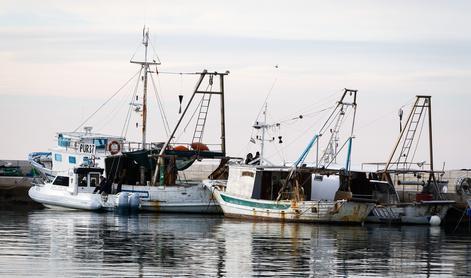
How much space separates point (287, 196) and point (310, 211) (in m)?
2.48

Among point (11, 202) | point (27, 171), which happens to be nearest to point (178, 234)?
point (11, 202)

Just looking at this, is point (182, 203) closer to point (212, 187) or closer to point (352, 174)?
point (212, 187)

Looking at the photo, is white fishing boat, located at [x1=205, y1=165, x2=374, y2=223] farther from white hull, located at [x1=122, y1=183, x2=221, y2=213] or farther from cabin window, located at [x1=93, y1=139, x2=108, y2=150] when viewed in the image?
cabin window, located at [x1=93, y1=139, x2=108, y2=150]

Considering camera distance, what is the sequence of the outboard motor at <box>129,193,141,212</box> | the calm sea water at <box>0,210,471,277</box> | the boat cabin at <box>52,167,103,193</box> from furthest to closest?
the boat cabin at <box>52,167,103,193</box>, the outboard motor at <box>129,193,141,212</box>, the calm sea water at <box>0,210,471,277</box>

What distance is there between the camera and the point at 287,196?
2276 inches

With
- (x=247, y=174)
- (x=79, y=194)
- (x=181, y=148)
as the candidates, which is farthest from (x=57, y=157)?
(x=247, y=174)

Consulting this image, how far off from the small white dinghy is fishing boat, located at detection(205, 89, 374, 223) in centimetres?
582

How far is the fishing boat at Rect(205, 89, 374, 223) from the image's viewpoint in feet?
182

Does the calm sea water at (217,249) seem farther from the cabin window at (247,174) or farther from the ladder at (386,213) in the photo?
the cabin window at (247,174)

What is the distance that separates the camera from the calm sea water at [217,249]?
3272 cm

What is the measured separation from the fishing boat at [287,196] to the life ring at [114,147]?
9738 mm

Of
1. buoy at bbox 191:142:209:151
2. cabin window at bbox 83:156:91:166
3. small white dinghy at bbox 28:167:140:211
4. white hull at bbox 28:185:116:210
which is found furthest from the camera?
cabin window at bbox 83:156:91:166

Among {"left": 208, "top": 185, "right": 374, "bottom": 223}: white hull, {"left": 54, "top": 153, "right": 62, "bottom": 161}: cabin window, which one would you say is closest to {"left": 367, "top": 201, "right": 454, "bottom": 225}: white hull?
{"left": 208, "top": 185, "right": 374, "bottom": 223}: white hull

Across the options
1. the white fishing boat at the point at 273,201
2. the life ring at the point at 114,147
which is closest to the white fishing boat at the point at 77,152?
the life ring at the point at 114,147
